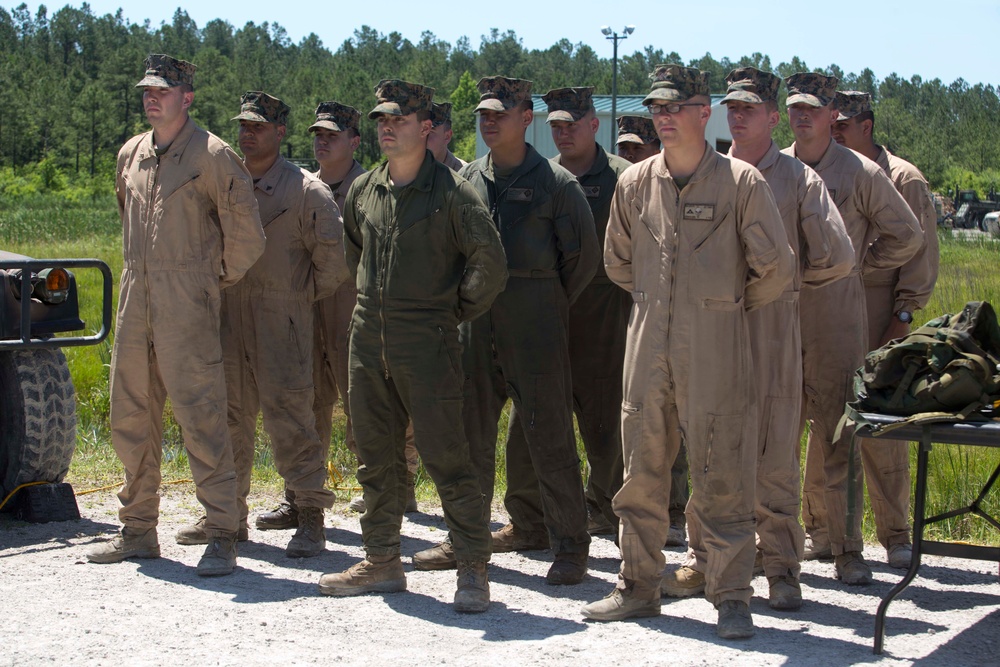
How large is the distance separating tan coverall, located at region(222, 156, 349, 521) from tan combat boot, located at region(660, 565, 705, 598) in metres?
1.97

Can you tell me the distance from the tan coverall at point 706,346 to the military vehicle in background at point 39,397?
10.3 ft

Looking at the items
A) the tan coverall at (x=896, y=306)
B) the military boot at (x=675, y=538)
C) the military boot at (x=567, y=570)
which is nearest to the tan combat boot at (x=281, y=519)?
the military boot at (x=567, y=570)

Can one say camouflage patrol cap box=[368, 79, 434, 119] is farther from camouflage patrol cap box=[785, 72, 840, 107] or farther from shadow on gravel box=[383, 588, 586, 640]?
shadow on gravel box=[383, 588, 586, 640]

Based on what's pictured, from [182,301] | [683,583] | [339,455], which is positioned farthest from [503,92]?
[339,455]

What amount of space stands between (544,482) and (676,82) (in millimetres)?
2069

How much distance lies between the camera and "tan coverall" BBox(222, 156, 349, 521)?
632 cm

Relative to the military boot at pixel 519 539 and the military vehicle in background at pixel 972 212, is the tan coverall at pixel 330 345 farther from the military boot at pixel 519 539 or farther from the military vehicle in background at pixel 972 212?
the military vehicle in background at pixel 972 212

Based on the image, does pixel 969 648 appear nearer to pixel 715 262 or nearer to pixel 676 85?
pixel 715 262

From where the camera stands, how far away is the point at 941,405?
443 centimetres

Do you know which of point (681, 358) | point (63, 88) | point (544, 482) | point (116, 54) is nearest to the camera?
point (681, 358)

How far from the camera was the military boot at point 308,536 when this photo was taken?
6.20 metres

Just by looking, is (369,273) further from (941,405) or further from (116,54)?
(116,54)

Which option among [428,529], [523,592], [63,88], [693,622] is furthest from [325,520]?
[63,88]

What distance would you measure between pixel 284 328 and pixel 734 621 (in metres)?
2.88
